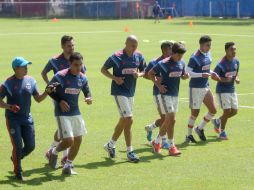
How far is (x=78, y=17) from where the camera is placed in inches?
3061

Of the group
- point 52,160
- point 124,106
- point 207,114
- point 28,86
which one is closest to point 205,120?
point 207,114

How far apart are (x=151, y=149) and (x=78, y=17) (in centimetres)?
6548

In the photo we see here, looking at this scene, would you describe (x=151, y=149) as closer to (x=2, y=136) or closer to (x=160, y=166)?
(x=160, y=166)

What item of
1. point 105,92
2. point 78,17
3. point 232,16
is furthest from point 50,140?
point 78,17

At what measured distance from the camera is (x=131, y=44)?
1222cm

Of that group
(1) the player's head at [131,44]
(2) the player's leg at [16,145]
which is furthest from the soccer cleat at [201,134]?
(2) the player's leg at [16,145]

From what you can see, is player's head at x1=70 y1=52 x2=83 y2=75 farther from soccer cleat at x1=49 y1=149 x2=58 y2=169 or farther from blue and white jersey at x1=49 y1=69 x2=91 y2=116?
soccer cleat at x1=49 y1=149 x2=58 y2=169

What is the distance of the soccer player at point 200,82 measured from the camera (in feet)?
45.6

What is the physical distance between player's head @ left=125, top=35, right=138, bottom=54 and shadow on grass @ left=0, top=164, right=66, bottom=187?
2.65 metres

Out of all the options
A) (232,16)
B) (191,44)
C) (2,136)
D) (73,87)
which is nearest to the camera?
(73,87)

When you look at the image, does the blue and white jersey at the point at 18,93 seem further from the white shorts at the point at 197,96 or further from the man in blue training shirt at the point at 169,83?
the white shorts at the point at 197,96

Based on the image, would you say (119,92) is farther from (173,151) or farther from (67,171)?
(67,171)

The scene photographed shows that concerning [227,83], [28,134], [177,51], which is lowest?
[28,134]

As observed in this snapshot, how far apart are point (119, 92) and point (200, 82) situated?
8.04ft
